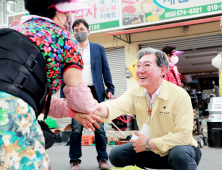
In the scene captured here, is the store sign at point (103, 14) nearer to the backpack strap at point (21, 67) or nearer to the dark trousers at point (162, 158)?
the dark trousers at point (162, 158)

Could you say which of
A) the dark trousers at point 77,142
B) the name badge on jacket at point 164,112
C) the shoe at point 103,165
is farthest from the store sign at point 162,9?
the name badge on jacket at point 164,112

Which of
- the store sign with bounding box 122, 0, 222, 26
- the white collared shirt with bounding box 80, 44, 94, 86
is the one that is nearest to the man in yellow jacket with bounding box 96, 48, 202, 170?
the white collared shirt with bounding box 80, 44, 94, 86

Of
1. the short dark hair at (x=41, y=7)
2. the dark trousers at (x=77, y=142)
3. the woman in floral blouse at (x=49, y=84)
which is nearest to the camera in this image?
the woman in floral blouse at (x=49, y=84)

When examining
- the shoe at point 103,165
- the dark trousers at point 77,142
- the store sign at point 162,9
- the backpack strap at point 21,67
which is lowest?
the shoe at point 103,165

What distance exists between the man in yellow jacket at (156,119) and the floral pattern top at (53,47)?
0.92m

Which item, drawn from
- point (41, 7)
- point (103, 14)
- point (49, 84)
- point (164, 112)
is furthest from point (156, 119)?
point (103, 14)

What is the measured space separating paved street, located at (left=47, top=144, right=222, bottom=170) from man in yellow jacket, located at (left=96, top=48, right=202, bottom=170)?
4.68 ft

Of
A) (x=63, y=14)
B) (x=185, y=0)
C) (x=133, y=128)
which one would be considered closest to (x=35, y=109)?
(x=63, y=14)

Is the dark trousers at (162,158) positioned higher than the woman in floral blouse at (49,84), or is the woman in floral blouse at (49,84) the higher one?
the woman in floral blouse at (49,84)

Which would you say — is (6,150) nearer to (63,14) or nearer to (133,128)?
(63,14)

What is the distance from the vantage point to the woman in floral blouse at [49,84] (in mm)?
1171

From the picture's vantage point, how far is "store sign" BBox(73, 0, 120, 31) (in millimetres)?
7879

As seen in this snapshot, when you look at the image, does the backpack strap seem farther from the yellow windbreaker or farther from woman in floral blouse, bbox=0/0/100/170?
the yellow windbreaker

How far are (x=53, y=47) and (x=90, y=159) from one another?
3.34 m
